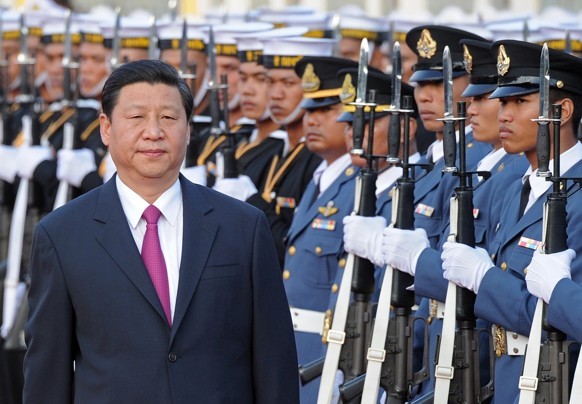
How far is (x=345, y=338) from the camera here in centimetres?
806

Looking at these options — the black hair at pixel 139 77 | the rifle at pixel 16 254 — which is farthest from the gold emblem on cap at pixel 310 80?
the black hair at pixel 139 77

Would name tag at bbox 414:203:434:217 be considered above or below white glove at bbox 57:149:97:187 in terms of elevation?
below

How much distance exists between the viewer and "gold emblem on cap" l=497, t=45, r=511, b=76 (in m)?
6.85

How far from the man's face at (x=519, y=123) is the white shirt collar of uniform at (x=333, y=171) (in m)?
2.24

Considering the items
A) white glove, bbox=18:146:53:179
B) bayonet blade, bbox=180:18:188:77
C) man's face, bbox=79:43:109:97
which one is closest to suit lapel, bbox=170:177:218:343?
bayonet blade, bbox=180:18:188:77

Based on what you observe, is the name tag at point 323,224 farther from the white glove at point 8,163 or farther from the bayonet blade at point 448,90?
the white glove at point 8,163

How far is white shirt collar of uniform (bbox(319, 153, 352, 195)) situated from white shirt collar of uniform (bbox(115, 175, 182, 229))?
11.4 ft

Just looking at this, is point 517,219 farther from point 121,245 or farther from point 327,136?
point 327,136

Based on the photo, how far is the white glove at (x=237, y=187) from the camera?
9.73 meters

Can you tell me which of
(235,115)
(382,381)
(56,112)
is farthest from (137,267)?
(56,112)

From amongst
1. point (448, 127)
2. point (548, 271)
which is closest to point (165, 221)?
point (548, 271)

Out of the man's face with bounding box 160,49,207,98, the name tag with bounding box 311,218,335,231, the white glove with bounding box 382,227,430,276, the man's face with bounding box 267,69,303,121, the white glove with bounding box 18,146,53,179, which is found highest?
the man's face with bounding box 160,49,207,98

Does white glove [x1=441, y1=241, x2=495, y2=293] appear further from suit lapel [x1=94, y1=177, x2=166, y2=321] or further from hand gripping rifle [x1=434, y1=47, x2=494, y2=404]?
suit lapel [x1=94, y1=177, x2=166, y2=321]

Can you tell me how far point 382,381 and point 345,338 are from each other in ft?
1.62
